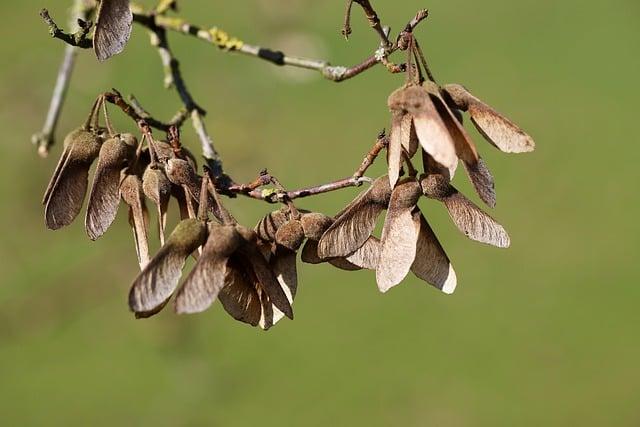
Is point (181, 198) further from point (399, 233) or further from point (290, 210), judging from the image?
point (399, 233)

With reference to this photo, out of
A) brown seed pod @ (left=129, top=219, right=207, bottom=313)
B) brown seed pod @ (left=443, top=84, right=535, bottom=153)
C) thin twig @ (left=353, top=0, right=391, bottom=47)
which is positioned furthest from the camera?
thin twig @ (left=353, top=0, right=391, bottom=47)

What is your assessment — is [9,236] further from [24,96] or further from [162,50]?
[162,50]

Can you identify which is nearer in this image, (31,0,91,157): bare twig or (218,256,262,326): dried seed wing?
(218,256,262,326): dried seed wing

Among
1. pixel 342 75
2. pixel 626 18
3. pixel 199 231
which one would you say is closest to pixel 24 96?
pixel 342 75

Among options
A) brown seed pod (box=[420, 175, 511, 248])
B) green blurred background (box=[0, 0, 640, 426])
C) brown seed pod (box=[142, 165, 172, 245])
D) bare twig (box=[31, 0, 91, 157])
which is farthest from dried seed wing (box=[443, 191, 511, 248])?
green blurred background (box=[0, 0, 640, 426])

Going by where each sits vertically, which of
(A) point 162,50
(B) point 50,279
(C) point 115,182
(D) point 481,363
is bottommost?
(D) point 481,363

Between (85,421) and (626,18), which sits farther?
(626,18)

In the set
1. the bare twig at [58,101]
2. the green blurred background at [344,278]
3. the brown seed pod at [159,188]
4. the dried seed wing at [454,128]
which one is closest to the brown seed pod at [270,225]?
the brown seed pod at [159,188]

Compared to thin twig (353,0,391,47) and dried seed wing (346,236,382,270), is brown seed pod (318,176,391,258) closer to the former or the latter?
dried seed wing (346,236,382,270)

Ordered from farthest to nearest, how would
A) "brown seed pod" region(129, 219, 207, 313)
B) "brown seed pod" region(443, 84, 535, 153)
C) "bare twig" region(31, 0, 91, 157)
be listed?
"bare twig" region(31, 0, 91, 157) < "brown seed pod" region(443, 84, 535, 153) < "brown seed pod" region(129, 219, 207, 313)
